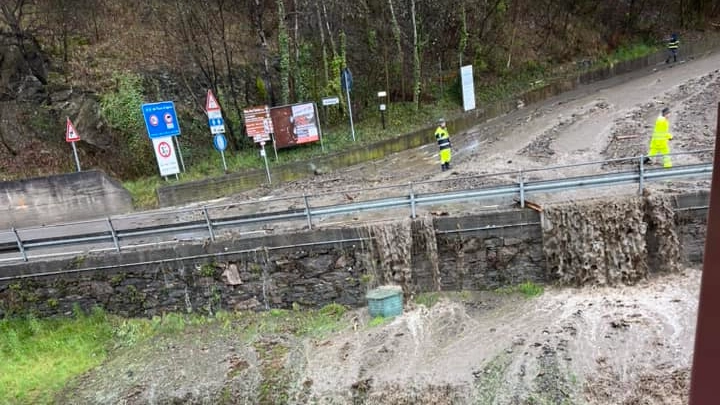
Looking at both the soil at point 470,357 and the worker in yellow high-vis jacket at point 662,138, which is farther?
the worker in yellow high-vis jacket at point 662,138

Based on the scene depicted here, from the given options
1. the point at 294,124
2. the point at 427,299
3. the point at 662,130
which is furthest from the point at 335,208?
the point at 662,130

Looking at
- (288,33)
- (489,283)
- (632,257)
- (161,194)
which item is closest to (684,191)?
(632,257)

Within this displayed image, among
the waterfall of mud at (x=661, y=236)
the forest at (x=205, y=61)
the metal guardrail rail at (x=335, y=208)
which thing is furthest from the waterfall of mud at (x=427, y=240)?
the forest at (x=205, y=61)

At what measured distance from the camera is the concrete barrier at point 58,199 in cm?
1452

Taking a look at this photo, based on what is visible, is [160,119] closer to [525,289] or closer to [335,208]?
[335,208]

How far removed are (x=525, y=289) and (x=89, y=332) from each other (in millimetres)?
10142

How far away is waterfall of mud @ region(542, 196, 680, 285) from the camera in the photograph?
1016 cm

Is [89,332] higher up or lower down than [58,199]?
lower down

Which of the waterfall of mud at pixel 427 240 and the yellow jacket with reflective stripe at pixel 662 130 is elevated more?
the yellow jacket with reflective stripe at pixel 662 130

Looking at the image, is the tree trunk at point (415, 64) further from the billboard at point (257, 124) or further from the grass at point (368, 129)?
the billboard at point (257, 124)

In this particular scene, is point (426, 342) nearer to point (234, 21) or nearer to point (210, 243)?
point (210, 243)

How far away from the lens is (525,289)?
10.6 m

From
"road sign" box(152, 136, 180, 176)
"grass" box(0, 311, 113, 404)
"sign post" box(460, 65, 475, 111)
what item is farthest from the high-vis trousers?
"road sign" box(152, 136, 180, 176)

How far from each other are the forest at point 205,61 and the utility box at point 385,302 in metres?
10.0
